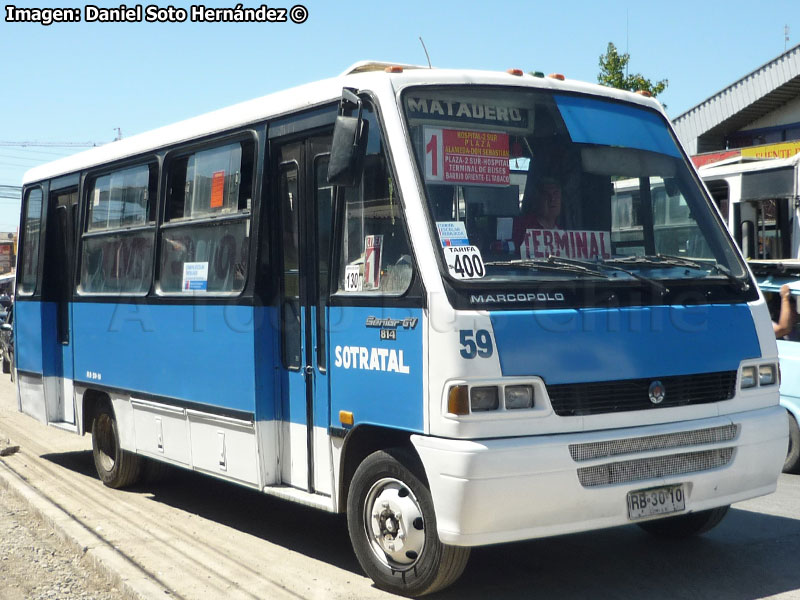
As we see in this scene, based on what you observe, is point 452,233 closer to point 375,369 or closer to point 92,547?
point 375,369

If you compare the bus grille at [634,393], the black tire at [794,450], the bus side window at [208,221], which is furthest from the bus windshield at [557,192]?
the black tire at [794,450]

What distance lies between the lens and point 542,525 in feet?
16.3

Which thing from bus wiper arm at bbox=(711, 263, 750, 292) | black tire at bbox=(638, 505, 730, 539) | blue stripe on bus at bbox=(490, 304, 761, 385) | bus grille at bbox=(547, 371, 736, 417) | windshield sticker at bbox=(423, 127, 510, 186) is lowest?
black tire at bbox=(638, 505, 730, 539)

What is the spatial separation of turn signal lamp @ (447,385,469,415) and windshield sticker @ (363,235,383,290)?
0.90 meters

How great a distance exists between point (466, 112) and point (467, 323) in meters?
1.34

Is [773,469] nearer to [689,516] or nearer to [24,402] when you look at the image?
[689,516]

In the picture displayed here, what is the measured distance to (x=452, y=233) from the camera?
526 centimetres

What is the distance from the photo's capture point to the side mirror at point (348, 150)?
5445 mm

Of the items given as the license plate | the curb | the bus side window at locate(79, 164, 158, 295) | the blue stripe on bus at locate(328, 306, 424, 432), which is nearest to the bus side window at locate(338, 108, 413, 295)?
the blue stripe on bus at locate(328, 306, 424, 432)

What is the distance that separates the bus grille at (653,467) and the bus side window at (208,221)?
2823mm

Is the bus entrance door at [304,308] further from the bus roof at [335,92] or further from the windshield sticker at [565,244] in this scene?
the windshield sticker at [565,244]

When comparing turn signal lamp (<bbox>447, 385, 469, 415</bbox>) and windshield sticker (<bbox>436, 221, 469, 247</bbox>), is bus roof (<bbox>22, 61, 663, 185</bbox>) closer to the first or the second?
windshield sticker (<bbox>436, 221, 469, 247</bbox>)

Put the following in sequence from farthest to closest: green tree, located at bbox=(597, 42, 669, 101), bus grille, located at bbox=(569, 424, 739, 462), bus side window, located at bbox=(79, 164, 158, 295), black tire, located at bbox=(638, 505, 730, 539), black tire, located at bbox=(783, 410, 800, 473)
Result: green tree, located at bbox=(597, 42, 669, 101), black tire, located at bbox=(783, 410, 800, 473), bus side window, located at bbox=(79, 164, 158, 295), black tire, located at bbox=(638, 505, 730, 539), bus grille, located at bbox=(569, 424, 739, 462)

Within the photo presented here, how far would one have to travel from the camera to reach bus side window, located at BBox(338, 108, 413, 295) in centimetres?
539
